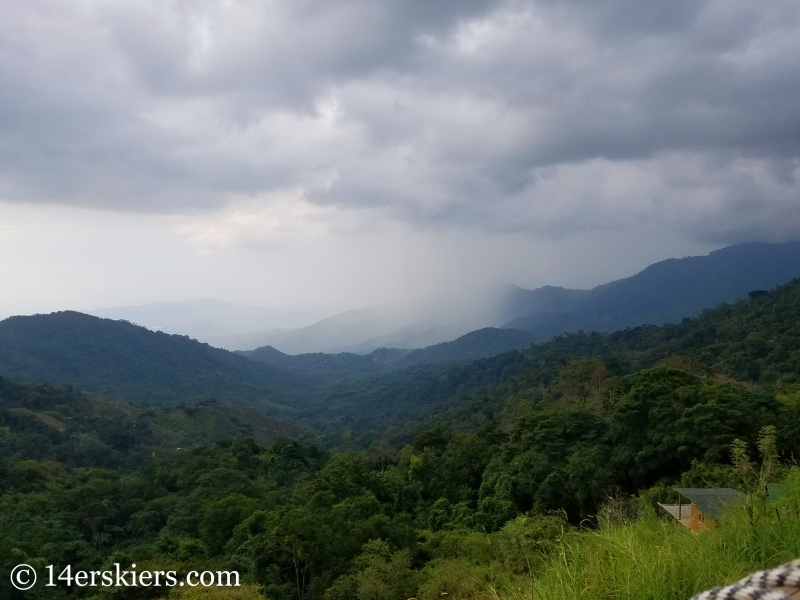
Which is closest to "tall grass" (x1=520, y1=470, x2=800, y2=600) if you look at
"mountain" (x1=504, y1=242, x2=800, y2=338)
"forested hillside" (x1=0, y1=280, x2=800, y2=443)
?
"forested hillside" (x1=0, y1=280, x2=800, y2=443)

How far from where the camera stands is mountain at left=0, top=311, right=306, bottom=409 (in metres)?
88.8

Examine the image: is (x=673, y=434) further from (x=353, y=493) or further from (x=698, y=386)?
(x=353, y=493)

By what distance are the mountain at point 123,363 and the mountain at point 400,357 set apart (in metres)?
37.9

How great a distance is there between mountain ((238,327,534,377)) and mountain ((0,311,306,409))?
37874mm

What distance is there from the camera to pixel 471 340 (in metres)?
155

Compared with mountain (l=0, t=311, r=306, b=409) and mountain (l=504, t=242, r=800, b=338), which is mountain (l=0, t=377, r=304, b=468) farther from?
mountain (l=504, t=242, r=800, b=338)

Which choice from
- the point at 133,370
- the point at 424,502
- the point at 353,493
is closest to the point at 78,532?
the point at 353,493

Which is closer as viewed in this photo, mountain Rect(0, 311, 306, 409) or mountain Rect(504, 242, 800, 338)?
mountain Rect(0, 311, 306, 409)

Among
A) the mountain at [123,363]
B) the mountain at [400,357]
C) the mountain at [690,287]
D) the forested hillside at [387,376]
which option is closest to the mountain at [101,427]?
the forested hillside at [387,376]

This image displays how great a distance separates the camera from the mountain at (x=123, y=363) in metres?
88.8

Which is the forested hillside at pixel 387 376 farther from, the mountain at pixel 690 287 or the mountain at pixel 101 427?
the mountain at pixel 690 287

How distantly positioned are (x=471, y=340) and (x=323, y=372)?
42785 millimetres

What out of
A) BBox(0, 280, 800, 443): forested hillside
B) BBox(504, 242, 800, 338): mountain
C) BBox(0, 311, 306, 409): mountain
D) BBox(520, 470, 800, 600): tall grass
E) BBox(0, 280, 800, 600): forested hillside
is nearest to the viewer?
BBox(520, 470, 800, 600): tall grass

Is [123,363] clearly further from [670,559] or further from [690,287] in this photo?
[690,287]
